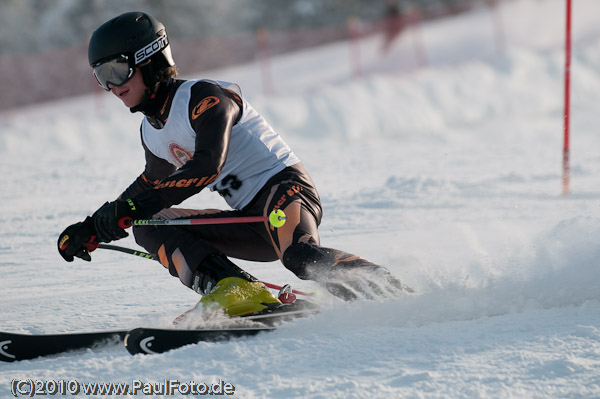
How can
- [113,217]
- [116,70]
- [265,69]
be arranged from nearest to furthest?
[113,217]
[116,70]
[265,69]

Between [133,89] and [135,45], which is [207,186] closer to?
[133,89]

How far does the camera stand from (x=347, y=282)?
3.06 metres

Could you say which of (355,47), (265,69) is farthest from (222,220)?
(265,69)

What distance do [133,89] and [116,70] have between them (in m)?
0.11

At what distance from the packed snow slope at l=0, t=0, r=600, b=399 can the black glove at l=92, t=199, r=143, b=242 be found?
1.55 ft

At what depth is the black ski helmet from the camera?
127 inches

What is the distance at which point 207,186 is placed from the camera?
10.8 feet

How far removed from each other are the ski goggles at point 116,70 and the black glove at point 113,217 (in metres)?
0.60

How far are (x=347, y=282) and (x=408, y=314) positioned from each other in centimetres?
33

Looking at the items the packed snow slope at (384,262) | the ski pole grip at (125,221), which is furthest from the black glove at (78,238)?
the packed snow slope at (384,262)

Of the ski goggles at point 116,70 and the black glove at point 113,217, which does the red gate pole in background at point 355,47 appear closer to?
the ski goggles at point 116,70

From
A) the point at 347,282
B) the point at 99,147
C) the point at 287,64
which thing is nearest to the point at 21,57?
the point at 287,64

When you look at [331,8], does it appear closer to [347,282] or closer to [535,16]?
[535,16]

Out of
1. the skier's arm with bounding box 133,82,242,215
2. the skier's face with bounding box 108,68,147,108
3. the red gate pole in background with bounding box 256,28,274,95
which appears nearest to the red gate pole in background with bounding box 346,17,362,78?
the red gate pole in background with bounding box 256,28,274,95
